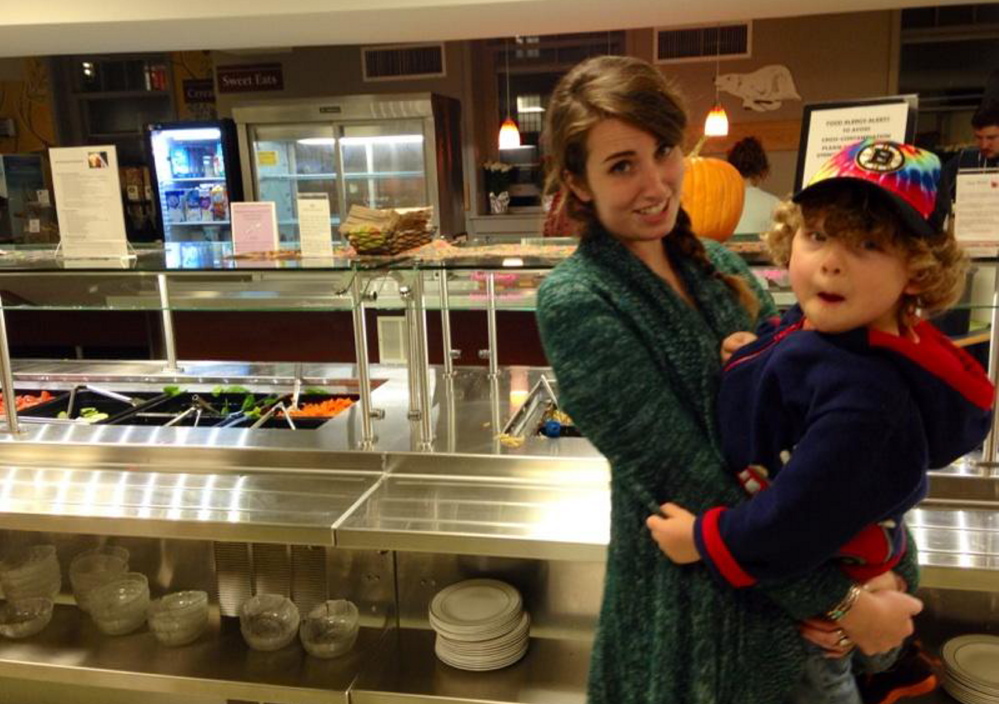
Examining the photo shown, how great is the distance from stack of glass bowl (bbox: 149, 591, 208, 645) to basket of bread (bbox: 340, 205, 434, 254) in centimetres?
103

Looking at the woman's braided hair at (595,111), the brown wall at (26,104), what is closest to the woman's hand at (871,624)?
the woman's braided hair at (595,111)

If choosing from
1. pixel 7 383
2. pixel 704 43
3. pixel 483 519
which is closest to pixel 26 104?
pixel 704 43

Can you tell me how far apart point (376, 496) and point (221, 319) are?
109 inches

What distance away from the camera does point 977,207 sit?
176 cm

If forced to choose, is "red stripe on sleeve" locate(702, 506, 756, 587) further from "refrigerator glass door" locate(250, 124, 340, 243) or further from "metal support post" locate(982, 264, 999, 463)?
"refrigerator glass door" locate(250, 124, 340, 243)

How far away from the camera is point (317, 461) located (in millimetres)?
2174

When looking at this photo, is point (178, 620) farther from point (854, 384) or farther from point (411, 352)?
point (854, 384)

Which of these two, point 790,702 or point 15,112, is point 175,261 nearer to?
point 790,702

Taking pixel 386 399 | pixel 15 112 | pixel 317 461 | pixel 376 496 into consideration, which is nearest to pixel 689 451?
pixel 376 496

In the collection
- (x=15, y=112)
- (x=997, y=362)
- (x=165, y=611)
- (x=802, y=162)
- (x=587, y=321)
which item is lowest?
(x=165, y=611)

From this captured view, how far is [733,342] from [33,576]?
2.06 metres

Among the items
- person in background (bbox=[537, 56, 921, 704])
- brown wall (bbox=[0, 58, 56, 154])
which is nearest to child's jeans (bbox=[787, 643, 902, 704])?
person in background (bbox=[537, 56, 921, 704])

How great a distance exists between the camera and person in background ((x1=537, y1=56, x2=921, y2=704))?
1.13 m

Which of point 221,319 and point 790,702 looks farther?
point 221,319
